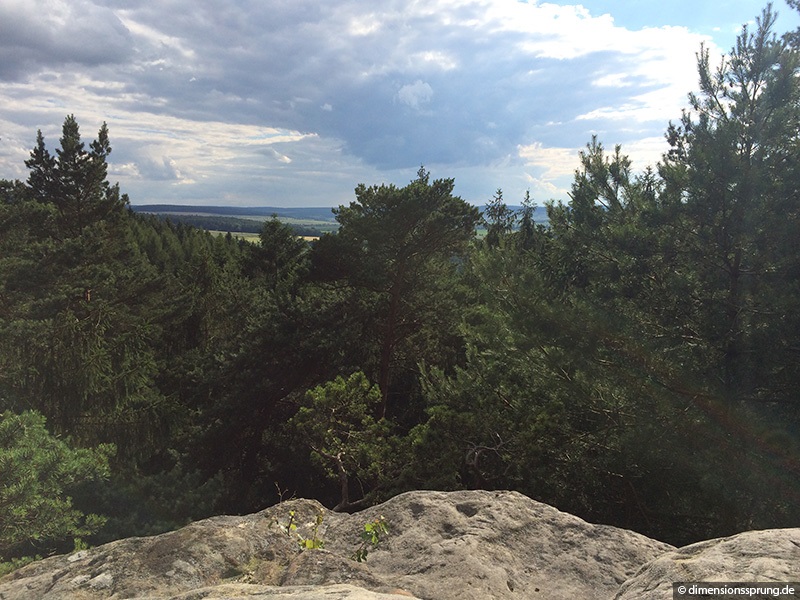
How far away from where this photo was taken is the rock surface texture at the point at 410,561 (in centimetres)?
249

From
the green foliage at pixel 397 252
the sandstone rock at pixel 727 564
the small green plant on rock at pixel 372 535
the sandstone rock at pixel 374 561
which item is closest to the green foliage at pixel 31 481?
the sandstone rock at pixel 374 561

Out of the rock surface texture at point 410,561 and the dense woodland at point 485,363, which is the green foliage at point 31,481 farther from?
the rock surface texture at point 410,561

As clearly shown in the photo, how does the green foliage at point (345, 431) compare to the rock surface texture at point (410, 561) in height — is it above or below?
below

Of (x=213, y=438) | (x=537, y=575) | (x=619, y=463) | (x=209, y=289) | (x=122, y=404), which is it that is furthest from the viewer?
(x=209, y=289)

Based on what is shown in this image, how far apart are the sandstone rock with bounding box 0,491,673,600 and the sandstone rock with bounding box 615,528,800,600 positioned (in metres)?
0.69

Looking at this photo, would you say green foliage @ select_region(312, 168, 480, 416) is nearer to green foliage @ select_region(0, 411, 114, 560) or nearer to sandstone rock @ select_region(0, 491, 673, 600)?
green foliage @ select_region(0, 411, 114, 560)

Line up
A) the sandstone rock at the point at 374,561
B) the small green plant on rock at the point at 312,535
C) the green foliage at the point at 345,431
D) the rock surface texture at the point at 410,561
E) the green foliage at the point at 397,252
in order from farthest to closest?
the green foliage at the point at 397,252
the green foliage at the point at 345,431
the small green plant on rock at the point at 312,535
the sandstone rock at the point at 374,561
the rock surface texture at the point at 410,561

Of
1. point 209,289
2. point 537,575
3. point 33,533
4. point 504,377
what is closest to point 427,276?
point 504,377

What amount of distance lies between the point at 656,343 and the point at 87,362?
14910 millimetres

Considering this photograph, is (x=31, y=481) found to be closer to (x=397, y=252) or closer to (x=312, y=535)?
(x=312, y=535)

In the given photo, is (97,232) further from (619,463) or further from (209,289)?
(619,463)

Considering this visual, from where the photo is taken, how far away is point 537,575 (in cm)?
337

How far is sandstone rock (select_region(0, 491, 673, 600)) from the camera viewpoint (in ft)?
9.59

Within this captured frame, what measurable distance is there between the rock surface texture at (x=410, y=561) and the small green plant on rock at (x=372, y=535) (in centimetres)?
6
